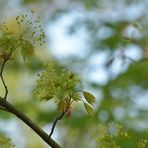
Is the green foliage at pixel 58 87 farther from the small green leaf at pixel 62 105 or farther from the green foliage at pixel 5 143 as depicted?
the green foliage at pixel 5 143

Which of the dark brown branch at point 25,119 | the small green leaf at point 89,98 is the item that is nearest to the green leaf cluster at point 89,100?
the small green leaf at point 89,98

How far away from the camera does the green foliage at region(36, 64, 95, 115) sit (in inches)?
53.7

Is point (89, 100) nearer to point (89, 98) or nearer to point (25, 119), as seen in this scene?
point (89, 98)

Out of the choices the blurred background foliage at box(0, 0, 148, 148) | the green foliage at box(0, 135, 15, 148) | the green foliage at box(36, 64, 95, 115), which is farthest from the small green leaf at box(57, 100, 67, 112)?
the blurred background foliage at box(0, 0, 148, 148)

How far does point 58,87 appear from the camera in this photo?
137cm

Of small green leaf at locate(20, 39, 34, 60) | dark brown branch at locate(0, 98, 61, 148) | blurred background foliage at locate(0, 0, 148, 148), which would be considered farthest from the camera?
blurred background foliage at locate(0, 0, 148, 148)

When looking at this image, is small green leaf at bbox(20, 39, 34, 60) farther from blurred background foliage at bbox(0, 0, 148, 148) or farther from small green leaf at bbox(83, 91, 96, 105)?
blurred background foliage at bbox(0, 0, 148, 148)

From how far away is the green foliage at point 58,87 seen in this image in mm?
1365

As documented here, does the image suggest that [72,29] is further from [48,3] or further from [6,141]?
[6,141]

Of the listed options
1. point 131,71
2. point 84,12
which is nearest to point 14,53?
point 131,71

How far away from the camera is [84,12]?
5.05 metres

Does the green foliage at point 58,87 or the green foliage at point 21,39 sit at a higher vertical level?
the green foliage at point 21,39

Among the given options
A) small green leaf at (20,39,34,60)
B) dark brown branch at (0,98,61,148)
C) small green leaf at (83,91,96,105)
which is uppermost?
small green leaf at (20,39,34,60)

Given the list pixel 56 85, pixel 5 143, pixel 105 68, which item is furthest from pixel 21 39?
pixel 105 68
